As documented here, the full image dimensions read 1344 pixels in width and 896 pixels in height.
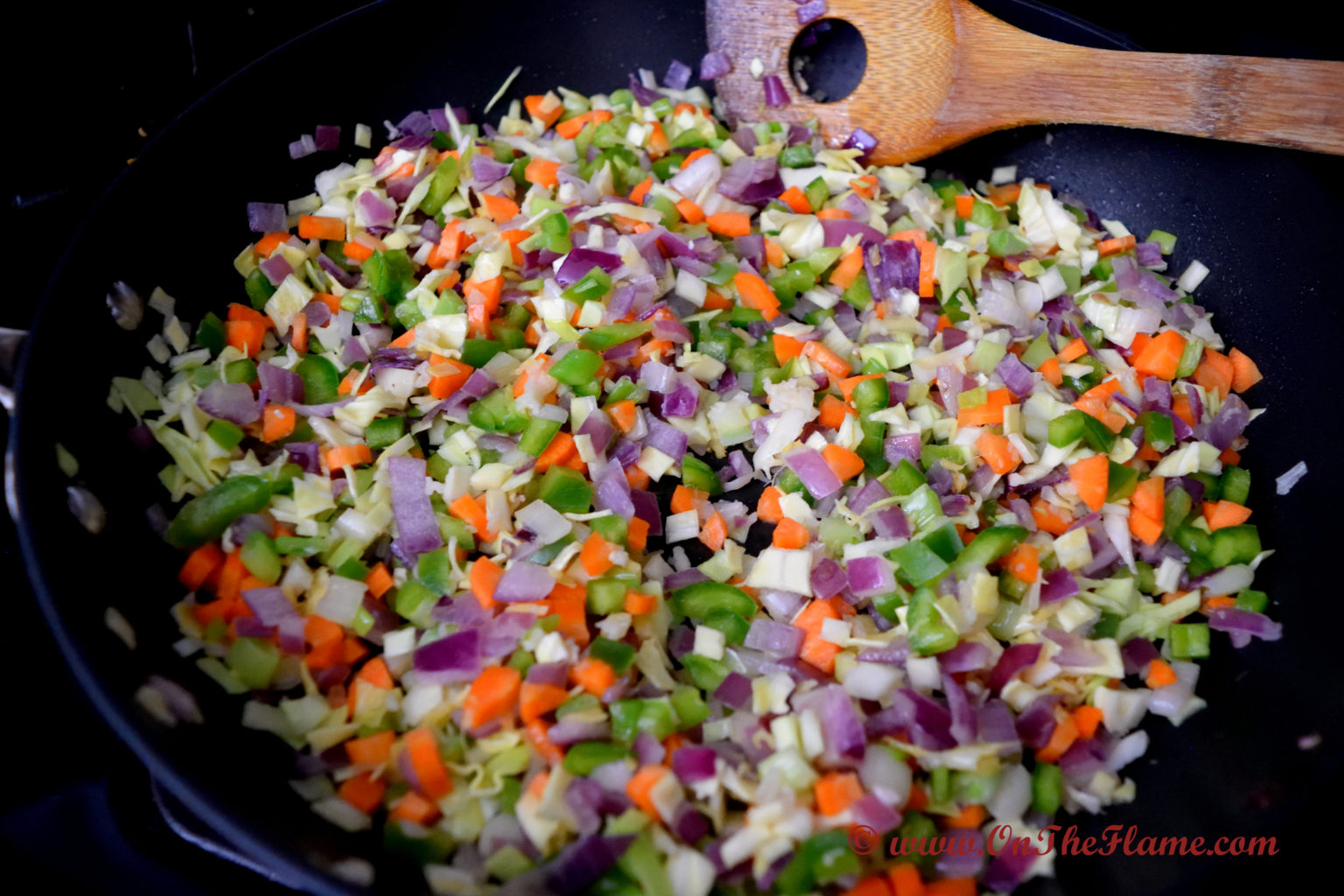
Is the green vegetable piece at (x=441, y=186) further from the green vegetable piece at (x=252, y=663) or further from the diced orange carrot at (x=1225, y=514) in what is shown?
the diced orange carrot at (x=1225, y=514)

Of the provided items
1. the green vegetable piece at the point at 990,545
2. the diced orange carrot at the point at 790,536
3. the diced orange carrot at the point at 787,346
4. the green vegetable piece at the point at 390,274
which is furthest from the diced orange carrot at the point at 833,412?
the green vegetable piece at the point at 390,274

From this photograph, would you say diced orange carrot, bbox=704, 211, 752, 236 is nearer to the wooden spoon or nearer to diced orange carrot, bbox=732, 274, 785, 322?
diced orange carrot, bbox=732, 274, 785, 322

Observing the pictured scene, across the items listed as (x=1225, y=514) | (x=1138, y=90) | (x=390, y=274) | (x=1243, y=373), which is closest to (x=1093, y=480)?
(x=1225, y=514)

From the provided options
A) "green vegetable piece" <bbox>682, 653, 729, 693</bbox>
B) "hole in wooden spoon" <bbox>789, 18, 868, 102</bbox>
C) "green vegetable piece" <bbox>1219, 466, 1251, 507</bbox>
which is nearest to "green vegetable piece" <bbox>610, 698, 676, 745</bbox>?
"green vegetable piece" <bbox>682, 653, 729, 693</bbox>

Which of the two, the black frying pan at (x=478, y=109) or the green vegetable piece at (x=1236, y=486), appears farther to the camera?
the green vegetable piece at (x=1236, y=486)

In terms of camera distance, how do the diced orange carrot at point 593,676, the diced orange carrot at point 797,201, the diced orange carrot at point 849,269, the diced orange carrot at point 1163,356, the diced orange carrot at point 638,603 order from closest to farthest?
the diced orange carrot at point 593,676
the diced orange carrot at point 638,603
the diced orange carrot at point 1163,356
the diced orange carrot at point 849,269
the diced orange carrot at point 797,201

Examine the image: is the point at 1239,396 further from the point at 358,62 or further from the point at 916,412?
the point at 358,62

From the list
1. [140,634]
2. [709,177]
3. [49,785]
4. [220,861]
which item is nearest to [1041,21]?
[709,177]
